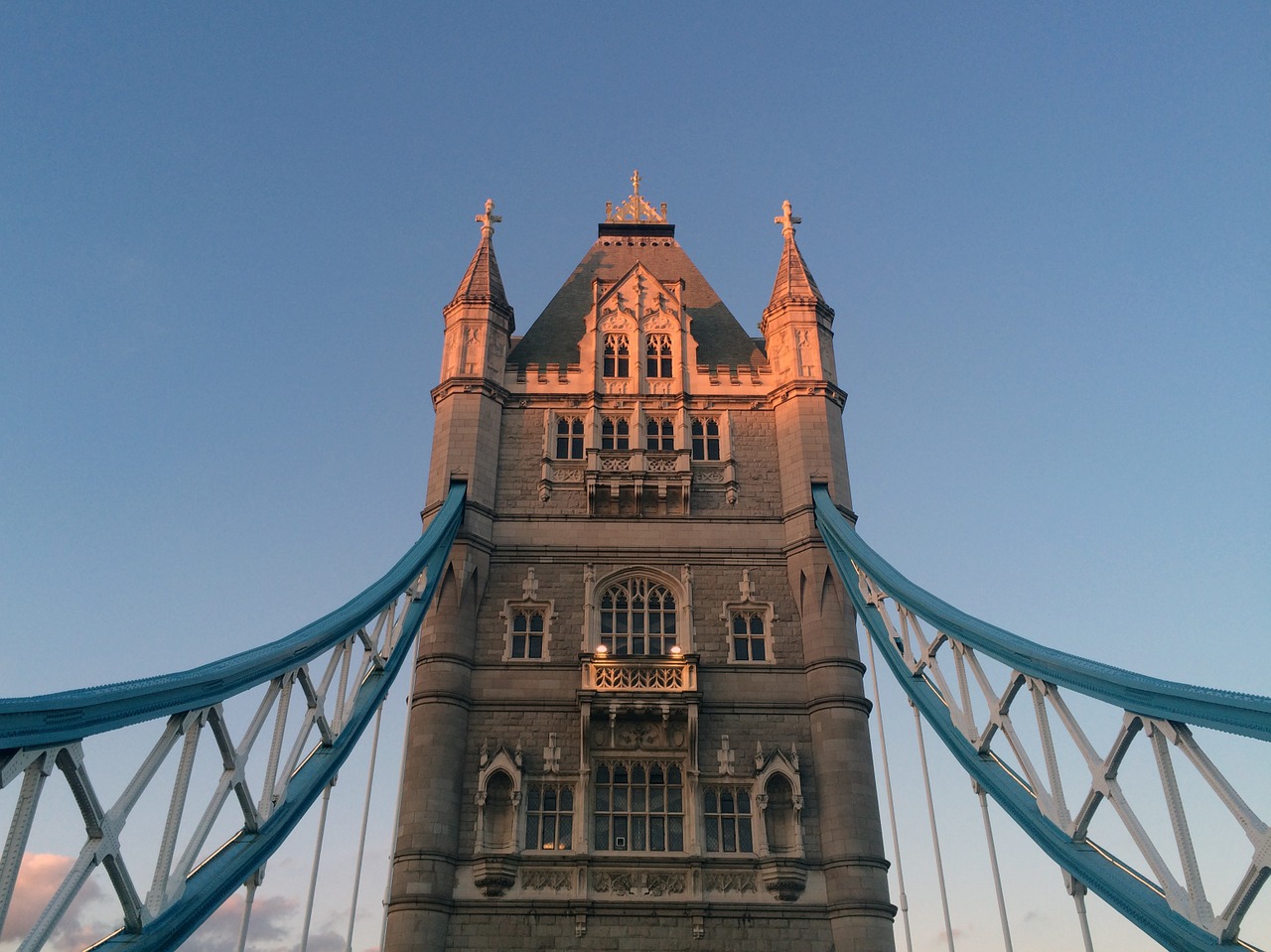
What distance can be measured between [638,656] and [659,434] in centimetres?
677

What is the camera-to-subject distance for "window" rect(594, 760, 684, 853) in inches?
807

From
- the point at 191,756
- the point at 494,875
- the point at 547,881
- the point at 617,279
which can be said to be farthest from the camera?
the point at 617,279

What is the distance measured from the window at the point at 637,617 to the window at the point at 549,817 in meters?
3.24

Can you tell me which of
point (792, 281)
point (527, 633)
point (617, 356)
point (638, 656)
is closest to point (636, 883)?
point (638, 656)

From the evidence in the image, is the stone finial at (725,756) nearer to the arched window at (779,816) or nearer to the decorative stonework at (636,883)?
the arched window at (779,816)

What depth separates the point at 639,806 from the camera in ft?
68.5

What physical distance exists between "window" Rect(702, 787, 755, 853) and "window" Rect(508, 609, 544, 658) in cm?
485

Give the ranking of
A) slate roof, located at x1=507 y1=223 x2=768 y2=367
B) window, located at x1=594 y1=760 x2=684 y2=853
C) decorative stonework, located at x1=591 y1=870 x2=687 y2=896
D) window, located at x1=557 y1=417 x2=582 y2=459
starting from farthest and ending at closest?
slate roof, located at x1=507 y1=223 x2=768 y2=367 → window, located at x1=557 y1=417 x2=582 y2=459 → window, located at x1=594 y1=760 x2=684 y2=853 → decorative stonework, located at x1=591 y1=870 x2=687 y2=896

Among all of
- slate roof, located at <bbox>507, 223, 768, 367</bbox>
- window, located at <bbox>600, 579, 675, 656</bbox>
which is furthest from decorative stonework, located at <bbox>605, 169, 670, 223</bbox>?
window, located at <bbox>600, 579, 675, 656</bbox>

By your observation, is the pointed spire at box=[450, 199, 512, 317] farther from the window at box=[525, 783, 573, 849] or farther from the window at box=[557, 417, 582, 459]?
the window at box=[525, 783, 573, 849]

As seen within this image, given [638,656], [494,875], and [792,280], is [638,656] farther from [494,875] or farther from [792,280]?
[792,280]

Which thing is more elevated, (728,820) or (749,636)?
(749,636)

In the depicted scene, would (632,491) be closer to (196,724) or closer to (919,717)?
(919,717)

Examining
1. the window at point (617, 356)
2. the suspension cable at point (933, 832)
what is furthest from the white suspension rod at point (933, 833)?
the window at point (617, 356)
